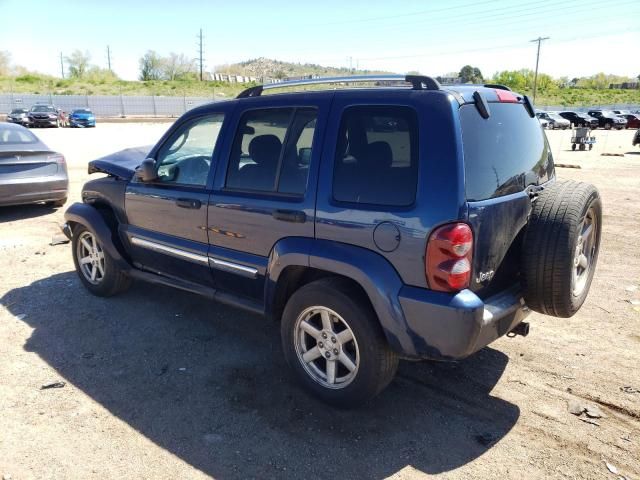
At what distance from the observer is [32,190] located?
26.6 feet

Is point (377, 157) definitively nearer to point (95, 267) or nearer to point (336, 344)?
point (336, 344)

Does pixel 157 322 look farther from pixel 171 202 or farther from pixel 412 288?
pixel 412 288

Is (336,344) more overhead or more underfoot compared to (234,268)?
more underfoot

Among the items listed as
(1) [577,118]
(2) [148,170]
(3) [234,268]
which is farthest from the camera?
(1) [577,118]

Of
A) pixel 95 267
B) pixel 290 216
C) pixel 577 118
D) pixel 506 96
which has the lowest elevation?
pixel 95 267

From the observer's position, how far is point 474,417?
3246 millimetres

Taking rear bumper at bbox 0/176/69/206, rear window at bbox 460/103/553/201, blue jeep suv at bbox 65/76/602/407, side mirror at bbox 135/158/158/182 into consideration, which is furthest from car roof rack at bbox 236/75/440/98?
rear bumper at bbox 0/176/69/206

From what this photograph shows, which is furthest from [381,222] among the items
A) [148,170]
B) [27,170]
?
[27,170]

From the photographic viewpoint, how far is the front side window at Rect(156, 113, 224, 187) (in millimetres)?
4078

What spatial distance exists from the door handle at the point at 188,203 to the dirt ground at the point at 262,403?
1.12 meters

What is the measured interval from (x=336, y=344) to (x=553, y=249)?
4.67ft

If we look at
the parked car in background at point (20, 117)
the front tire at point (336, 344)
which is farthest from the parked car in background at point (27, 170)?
the parked car in background at point (20, 117)

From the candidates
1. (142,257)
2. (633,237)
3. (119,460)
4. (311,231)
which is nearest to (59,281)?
(142,257)

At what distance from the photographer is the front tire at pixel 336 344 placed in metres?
3.05
